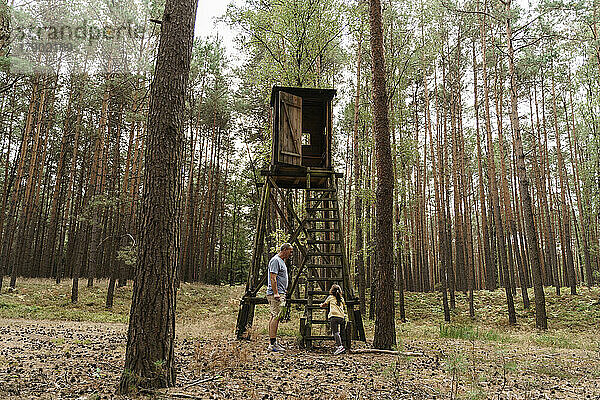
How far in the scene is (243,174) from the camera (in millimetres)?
28438

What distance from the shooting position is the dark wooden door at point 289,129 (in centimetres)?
1143

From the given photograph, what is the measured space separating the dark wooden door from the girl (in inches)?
161

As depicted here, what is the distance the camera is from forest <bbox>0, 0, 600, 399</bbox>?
6.05 metres

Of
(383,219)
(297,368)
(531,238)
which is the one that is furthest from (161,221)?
(531,238)

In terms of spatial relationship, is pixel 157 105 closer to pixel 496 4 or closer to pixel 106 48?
pixel 106 48

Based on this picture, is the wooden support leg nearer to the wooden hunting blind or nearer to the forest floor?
the wooden hunting blind

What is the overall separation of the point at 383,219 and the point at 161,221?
5.51 metres

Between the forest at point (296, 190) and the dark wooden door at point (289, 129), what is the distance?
3.96 feet

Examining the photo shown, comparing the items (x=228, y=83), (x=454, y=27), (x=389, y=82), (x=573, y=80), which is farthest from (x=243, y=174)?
(x=573, y=80)

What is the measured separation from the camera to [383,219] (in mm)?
9469

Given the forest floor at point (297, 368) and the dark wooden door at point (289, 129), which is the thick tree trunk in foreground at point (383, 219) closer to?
the forest floor at point (297, 368)

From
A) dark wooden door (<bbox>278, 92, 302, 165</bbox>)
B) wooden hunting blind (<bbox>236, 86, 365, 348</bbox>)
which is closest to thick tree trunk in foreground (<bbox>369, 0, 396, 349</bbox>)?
wooden hunting blind (<bbox>236, 86, 365, 348</bbox>)

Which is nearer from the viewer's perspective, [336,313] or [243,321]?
[336,313]

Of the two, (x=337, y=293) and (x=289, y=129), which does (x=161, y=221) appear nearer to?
(x=337, y=293)
